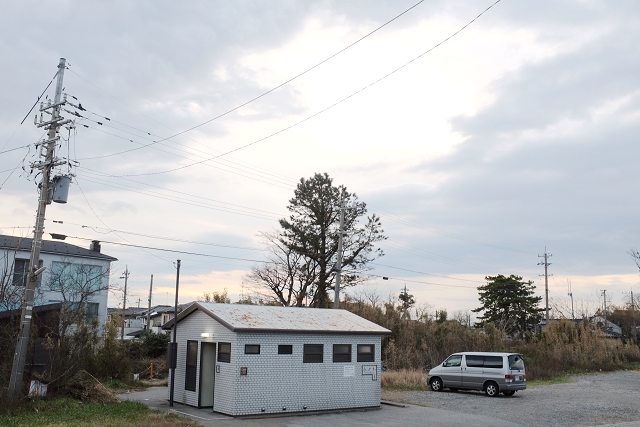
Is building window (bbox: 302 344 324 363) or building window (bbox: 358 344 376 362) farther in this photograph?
building window (bbox: 358 344 376 362)

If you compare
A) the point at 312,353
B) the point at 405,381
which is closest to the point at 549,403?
the point at 405,381

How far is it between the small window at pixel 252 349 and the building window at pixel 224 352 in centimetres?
60

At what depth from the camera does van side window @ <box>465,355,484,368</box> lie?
84.1 feet

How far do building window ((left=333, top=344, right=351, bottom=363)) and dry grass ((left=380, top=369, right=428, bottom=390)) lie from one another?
873 cm

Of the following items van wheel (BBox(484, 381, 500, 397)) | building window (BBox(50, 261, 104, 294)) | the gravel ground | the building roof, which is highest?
building window (BBox(50, 261, 104, 294))

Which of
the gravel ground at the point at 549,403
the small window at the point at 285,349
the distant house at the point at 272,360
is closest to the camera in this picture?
the distant house at the point at 272,360

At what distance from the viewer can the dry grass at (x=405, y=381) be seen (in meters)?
28.1

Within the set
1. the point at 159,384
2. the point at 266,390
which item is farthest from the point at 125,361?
the point at 266,390

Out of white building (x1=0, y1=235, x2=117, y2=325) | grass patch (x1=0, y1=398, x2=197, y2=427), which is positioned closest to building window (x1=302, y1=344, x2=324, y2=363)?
grass patch (x1=0, y1=398, x2=197, y2=427)

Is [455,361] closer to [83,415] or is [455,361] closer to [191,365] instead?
[191,365]

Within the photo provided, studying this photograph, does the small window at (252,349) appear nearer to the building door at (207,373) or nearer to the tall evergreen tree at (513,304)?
the building door at (207,373)

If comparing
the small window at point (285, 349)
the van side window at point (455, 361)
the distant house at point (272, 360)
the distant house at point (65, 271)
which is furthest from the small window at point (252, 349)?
the distant house at point (65, 271)

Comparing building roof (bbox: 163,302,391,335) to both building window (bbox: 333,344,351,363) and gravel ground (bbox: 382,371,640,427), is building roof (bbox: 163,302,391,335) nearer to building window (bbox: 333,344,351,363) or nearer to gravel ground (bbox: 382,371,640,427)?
building window (bbox: 333,344,351,363)

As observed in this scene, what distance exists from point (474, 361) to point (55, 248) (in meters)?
29.4
